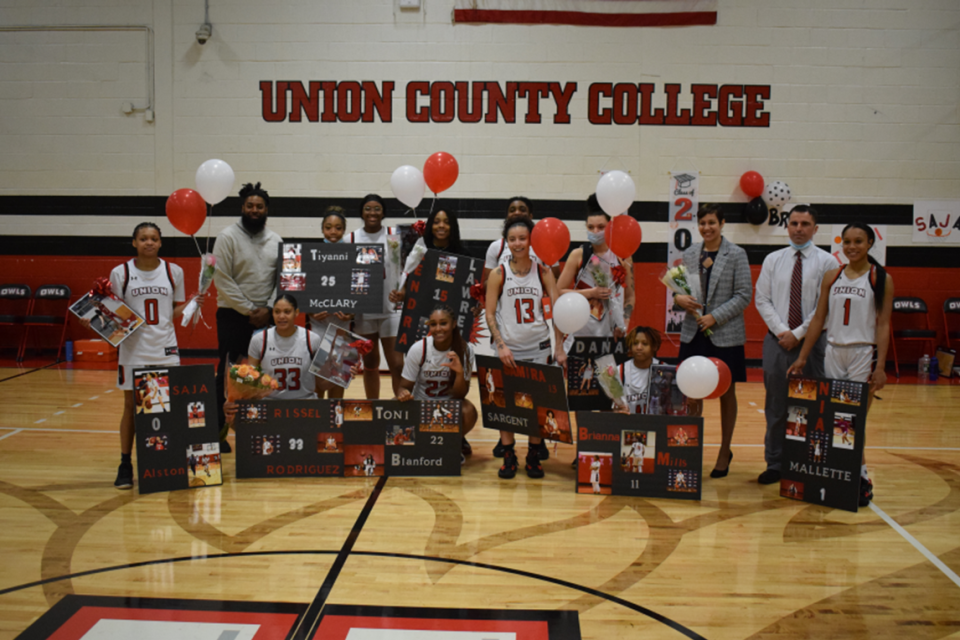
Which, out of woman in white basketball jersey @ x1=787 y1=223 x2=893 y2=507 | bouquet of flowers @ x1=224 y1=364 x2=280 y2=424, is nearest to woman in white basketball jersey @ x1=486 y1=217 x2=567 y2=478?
bouquet of flowers @ x1=224 y1=364 x2=280 y2=424

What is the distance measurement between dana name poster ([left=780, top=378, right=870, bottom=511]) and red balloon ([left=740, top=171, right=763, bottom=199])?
442 centimetres

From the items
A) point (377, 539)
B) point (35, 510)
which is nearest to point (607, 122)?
point (377, 539)

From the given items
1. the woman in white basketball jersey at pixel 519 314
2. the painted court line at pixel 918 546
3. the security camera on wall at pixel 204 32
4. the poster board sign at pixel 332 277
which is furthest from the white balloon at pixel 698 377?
the security camera on wall at pixel 204 32

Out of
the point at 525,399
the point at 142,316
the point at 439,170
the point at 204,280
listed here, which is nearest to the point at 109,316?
the point at 142,316

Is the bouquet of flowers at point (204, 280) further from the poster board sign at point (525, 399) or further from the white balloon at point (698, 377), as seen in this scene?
the white balloon at point (698, 377)

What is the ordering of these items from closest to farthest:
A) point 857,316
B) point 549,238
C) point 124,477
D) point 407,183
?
point 857,316, point 124,477, point 549,238, point 407,183

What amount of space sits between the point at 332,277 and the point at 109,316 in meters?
1.37

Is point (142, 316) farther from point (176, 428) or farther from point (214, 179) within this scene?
point (214, 179)

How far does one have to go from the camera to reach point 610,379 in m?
4.05

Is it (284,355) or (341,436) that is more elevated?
(284,355)

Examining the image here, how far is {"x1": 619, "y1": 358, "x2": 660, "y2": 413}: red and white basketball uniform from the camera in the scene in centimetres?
416

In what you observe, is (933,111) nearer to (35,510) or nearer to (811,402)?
(811,402)

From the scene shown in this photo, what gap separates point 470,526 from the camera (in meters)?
3.50

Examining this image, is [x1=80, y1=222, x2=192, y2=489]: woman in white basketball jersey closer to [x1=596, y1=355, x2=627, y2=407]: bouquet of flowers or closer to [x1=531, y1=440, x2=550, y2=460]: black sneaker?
[x1=531, y1=440, x2=550, y2=460]: black sneaker
